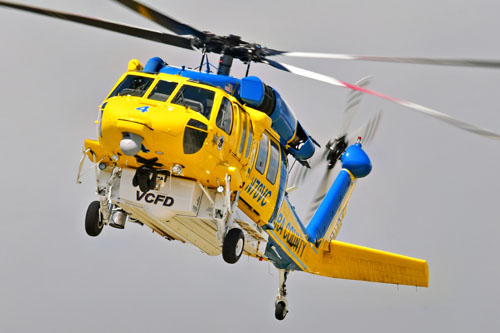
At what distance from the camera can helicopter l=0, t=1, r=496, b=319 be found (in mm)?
12094

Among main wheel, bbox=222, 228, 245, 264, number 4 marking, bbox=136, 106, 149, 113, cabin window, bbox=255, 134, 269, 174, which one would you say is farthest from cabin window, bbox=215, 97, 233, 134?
main wheel, bbox=222, 228, 245, 264

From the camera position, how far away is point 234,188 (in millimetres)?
12875

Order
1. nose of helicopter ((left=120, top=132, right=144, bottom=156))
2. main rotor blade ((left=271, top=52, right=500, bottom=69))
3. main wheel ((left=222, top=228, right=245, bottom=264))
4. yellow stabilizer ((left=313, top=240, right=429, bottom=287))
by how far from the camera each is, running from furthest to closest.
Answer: yellow stabilizer ((left=313, top=240, right=429, bottom=287)) → main wheel ((left=222, top=228, right=245, bottom=264)) → nose of helicopter ((left=120, top=132, right=144, bottom=156)) → main rotor blade ((left=271, top=52, right=500, bottom=69))

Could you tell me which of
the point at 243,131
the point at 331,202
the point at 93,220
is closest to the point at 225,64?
the point at 243,131

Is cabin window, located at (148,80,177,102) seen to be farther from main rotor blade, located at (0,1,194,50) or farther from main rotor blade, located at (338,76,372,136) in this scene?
main rotor blade, located at (338,76,372,136)

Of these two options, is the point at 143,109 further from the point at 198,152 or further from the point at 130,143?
the point at 198,152

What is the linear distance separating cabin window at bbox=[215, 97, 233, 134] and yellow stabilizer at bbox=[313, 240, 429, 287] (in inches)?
218

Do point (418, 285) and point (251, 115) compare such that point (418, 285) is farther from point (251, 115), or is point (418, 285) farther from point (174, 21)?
point (174, 21)

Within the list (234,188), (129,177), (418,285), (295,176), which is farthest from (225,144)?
(418,285)

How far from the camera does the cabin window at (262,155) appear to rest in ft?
45.2

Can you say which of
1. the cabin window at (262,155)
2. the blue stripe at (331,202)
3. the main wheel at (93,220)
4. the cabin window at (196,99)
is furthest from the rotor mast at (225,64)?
the blue stripe at (331,202)

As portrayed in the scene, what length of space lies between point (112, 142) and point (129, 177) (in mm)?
915

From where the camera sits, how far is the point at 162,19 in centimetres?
1280

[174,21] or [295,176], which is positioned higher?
[174,21]
